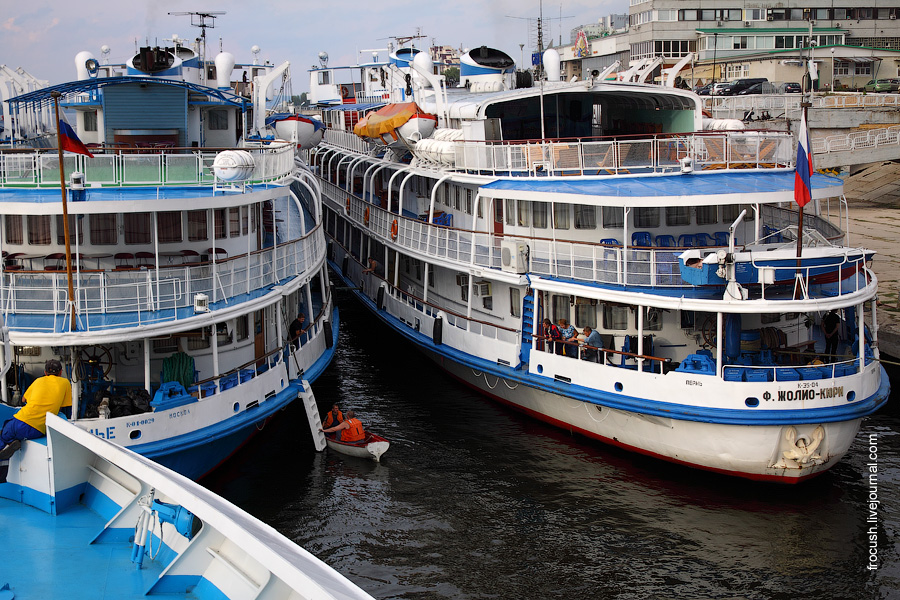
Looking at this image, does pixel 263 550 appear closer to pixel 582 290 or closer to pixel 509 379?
pixel 582 290

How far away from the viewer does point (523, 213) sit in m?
23.5

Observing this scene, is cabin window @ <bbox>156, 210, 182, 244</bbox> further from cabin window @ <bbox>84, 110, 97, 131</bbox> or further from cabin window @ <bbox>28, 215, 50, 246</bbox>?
cabin window @ <bbox>84, 110, 97, 131</bbox>

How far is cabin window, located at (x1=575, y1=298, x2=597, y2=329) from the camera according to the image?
21.2m

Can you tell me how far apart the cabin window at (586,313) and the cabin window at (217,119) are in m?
13.5

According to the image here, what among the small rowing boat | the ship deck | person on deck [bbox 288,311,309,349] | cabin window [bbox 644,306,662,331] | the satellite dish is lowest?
the small rowing boat

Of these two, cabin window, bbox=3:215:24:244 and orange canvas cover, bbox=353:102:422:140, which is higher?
orange canvas cover, bbox=353:102:422:140

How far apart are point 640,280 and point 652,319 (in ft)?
4.04

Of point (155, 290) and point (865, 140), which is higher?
point (865, 140)

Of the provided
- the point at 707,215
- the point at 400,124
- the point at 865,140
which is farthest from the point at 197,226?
the point at 865,140

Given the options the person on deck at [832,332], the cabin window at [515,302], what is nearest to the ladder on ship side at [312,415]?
the cabin window at [515,302]

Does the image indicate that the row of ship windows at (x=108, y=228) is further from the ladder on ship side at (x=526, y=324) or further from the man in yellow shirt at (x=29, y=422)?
the man in yellow shirt at (x=29, y=422)

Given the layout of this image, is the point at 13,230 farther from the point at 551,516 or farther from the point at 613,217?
the point at 613,217

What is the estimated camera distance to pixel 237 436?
19.4m

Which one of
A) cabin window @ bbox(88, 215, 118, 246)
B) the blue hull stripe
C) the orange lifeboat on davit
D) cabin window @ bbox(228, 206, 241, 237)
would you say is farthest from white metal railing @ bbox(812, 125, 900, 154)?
cabin window @ bbox(88, 215, 118, 246)
